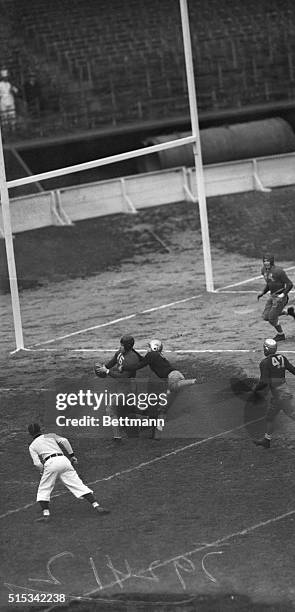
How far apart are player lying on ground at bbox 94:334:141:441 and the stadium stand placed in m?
24.4

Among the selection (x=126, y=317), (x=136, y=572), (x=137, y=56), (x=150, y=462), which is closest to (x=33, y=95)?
(x=137, y=56)

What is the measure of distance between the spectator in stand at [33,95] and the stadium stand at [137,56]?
0.25 meters

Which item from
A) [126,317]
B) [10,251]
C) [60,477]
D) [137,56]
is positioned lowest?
[126,317]

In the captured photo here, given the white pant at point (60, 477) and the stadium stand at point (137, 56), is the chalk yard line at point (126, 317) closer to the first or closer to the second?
the white pant at point (60, 477)

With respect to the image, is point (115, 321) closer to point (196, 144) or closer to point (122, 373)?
point (196, 144)

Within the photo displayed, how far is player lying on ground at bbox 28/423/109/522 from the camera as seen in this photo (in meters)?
18.5

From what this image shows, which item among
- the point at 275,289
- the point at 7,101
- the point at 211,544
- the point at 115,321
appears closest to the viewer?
the point at 211,544

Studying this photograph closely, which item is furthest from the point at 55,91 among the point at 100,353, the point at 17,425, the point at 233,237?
the point at 17,425

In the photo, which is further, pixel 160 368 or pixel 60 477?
pixel 160 368

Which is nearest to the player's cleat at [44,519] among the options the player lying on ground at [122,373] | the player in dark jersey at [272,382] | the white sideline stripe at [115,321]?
the player lying on ground at [122,373]

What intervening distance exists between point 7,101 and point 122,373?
2532 centimetres

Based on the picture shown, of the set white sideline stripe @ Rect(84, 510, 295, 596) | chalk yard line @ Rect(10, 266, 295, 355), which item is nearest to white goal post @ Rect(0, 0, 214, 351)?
chalk yard line @ Rect(10, 266, 295, 355)

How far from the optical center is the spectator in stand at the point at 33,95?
4484 centimetres

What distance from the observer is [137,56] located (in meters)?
46.5
